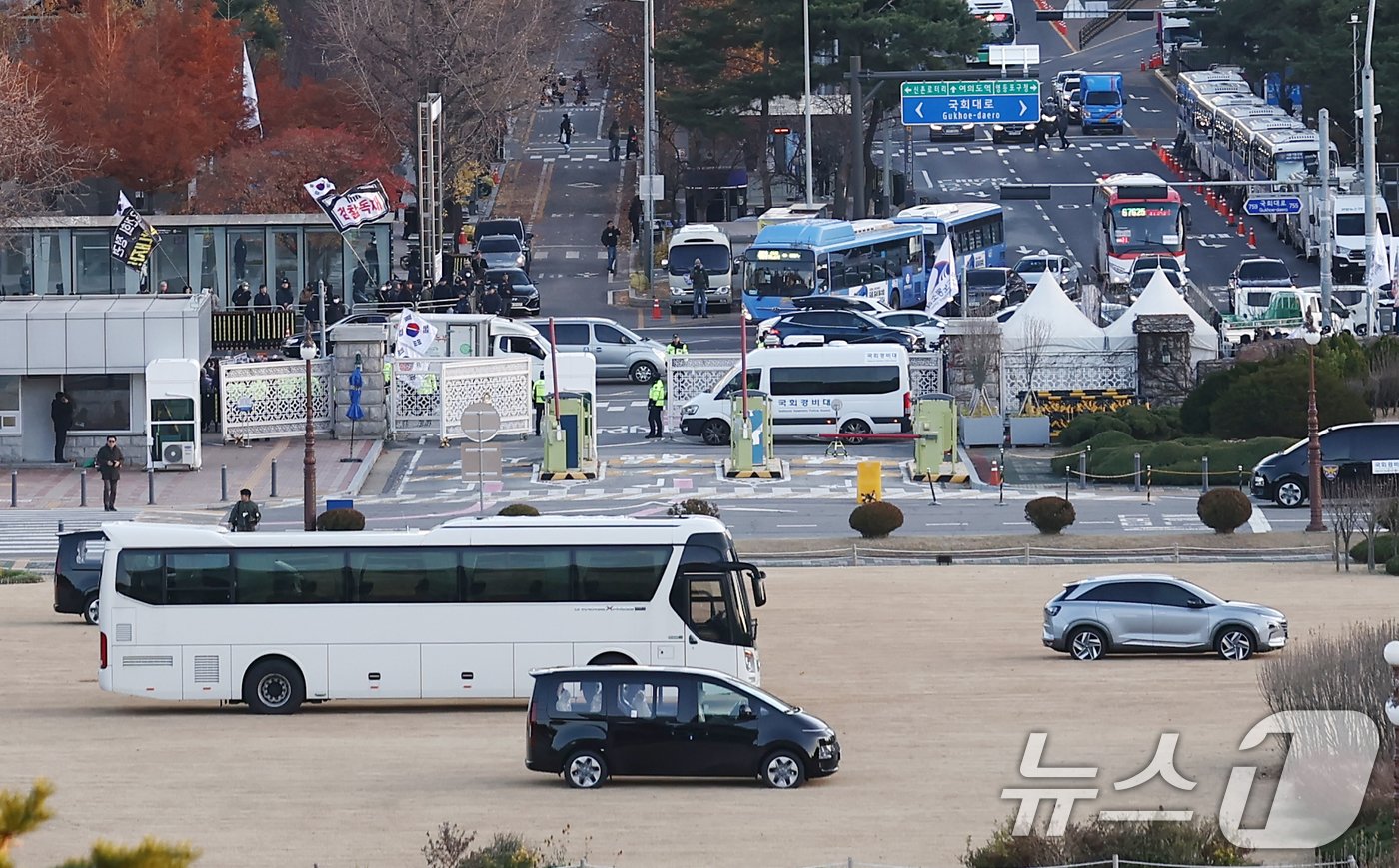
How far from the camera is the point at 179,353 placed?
52.4 metres

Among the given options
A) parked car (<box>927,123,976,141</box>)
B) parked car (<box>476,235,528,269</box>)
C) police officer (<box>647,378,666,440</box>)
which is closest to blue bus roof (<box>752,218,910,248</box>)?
parked car (<box>476,235,528,269</box>)

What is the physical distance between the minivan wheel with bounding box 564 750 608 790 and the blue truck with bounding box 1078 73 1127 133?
81030 millimetres

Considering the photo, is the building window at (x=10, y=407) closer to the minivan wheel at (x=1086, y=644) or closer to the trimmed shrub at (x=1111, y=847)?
the minivan wheel at (x=1086, y=644)

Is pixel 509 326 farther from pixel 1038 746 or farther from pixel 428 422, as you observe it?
pixel 1038 746

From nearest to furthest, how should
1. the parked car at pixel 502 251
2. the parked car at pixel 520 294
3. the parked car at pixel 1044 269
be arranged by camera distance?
the parked car at pixel 520 294 → the parked car at pixel 1044 269 → the parked car at pixel 502 251

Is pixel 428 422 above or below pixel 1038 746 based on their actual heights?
above

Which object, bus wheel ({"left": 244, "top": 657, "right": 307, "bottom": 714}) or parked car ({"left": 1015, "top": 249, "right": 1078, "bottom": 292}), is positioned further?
parked car ({"left": 1015, "top": 249, "right": 1078, "bottom": 292})

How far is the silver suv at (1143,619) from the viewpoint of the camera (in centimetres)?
2961

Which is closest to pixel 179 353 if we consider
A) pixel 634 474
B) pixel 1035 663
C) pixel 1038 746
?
pixel 634 474

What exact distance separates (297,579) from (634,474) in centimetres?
2260

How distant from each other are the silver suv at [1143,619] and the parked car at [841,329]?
29316 mm

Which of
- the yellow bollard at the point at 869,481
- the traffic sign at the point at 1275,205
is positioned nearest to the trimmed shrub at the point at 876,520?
the yellow bollard at the point at 869,481

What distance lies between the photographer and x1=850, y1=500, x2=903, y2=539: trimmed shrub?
41.2m

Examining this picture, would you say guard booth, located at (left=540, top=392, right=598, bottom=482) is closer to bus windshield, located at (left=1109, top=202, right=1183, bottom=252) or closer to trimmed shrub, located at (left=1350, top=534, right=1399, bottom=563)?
trimmed shrub, located at (left=1350, top=534, right=1399, bottom=563)
